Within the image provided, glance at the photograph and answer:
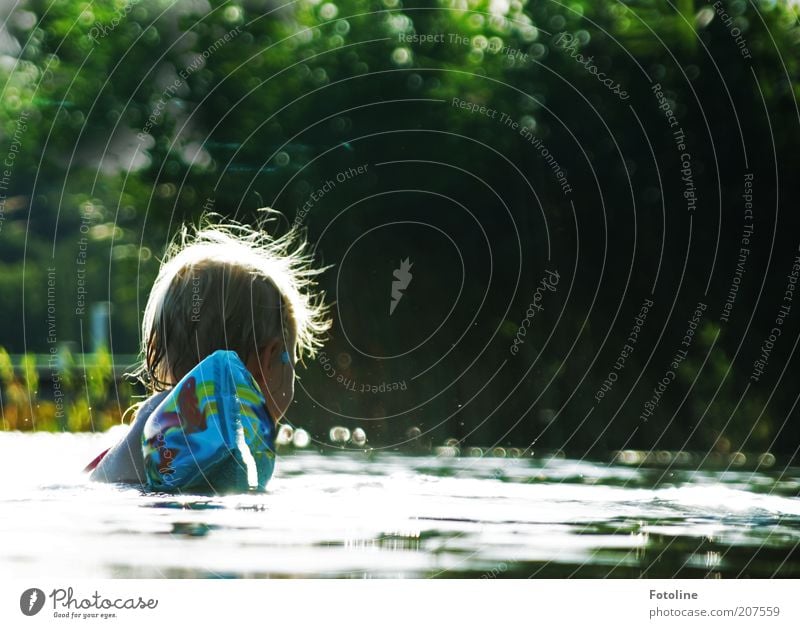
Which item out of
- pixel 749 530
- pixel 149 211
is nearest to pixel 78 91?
pixel 149 211

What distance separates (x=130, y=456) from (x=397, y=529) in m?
0.61

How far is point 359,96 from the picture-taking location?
462cm

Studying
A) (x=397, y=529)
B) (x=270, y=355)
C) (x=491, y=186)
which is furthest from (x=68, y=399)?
(x=397, y=529)

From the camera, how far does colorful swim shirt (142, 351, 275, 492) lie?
7.45 feet

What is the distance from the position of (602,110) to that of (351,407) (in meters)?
1.57

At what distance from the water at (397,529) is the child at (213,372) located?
0.21ft

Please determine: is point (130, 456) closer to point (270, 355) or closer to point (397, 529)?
point (270, 355)

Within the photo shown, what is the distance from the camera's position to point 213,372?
7.61ft

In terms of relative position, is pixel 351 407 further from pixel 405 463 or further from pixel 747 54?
pixel 747 54

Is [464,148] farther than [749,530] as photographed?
Yes
